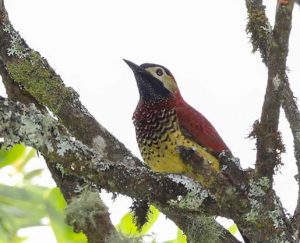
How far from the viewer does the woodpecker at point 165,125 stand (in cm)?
546

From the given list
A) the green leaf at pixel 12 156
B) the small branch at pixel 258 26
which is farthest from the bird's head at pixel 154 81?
the green leaf at pixel 12 156

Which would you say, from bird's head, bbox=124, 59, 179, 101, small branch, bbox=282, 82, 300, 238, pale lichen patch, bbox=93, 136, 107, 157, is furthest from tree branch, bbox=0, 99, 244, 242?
bird's head, bbox=124, 59, 179, 101

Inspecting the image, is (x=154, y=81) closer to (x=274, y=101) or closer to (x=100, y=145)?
(x=100, y=145)

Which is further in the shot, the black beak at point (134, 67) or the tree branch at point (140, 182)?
the black beak at point (134, 67)

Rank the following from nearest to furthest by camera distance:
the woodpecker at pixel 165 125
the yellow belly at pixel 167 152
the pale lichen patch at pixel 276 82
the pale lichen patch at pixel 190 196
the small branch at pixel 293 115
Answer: the pale lichen patch at pixel 276 82 → the pale lichen patch at pixel 190 196 → the small branch at pixel 293 115 → the yellow belly at pixel 167 152 → the woodpecker at pixel 165 125

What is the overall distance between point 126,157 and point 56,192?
0.76 metres

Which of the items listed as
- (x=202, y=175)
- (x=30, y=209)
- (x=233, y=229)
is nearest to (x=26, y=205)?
(x=30, y=209)

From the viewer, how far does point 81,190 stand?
4.30 metres

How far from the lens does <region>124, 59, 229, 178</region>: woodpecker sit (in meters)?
5.46

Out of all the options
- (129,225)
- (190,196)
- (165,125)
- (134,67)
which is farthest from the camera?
(134,67)

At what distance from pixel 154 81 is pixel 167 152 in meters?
1.13

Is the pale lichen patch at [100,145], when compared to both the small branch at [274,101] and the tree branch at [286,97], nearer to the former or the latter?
the tree branch at [286,97]

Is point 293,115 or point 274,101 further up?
point 293,115

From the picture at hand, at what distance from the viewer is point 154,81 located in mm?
6449
